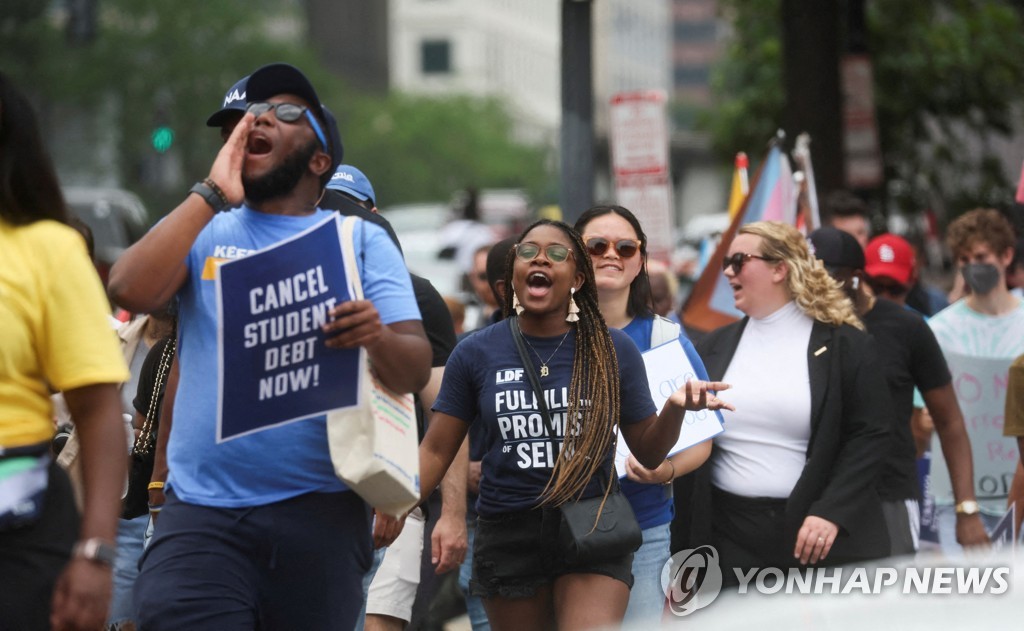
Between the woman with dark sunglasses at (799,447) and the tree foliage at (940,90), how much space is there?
13.5 metres

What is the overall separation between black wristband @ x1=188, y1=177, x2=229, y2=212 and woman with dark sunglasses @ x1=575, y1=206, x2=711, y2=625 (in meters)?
1.98

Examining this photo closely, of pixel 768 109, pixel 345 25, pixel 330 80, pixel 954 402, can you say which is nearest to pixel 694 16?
pixel 345 25

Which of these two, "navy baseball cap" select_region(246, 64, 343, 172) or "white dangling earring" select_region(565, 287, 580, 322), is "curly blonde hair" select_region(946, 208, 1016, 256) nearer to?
"white dangling earring" select_region(565, 287, 580, 322)

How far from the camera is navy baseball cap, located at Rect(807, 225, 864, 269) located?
8008 mm

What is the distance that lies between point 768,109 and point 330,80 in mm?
40230

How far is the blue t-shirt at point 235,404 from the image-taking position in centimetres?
462

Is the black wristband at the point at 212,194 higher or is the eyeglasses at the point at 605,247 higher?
the black wristband at the point at 212,194

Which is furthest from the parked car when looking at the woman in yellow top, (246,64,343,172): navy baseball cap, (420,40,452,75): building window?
(420,40,452,75): building window

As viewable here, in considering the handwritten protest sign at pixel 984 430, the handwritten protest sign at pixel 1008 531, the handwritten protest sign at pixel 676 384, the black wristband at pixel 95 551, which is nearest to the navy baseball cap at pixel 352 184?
the handwritten protest sign at pixel 676 384

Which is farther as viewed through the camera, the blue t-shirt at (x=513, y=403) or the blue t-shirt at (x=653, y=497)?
the blue t-shirt at (x=653, y=497)

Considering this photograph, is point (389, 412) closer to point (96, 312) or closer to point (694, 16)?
point (96, 312)

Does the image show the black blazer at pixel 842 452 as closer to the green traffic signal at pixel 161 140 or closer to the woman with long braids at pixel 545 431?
the woman with long braids at pixel 545 431

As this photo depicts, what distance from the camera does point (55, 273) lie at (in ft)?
13.6

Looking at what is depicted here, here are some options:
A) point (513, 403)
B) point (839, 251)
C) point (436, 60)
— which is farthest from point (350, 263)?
point (436, 60)
